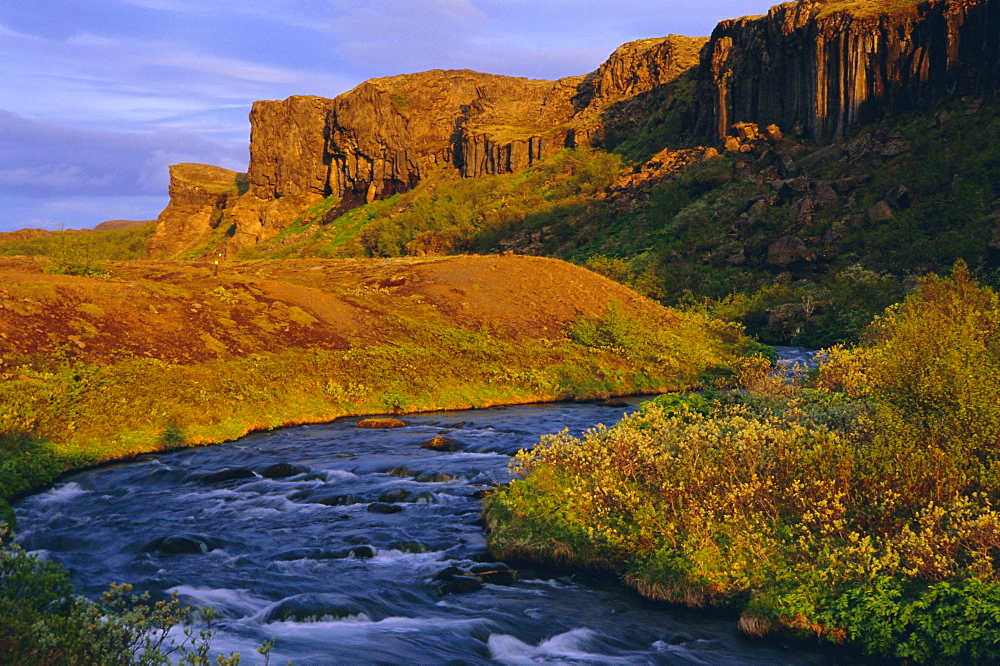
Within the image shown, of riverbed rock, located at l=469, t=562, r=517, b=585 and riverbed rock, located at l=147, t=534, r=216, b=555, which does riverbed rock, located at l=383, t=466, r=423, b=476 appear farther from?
riverbed rock, located at l=469, t=562, r=517, b=585

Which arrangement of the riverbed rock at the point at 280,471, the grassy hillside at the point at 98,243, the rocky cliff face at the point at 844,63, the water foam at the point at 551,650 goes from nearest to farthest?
the water foam at the point at 551,650
the riverbed rock at the point at 280,471
the rocky cliff face at the point at 844,63
the grassy hillside at the point at 98,243

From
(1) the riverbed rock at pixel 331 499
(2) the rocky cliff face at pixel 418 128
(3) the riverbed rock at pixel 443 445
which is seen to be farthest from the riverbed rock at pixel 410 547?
(2) the rocky cliff face at pixel 418 128

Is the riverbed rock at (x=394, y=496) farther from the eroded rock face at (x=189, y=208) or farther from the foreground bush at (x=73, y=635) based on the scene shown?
the eroded rock face at (x=189, y=208)

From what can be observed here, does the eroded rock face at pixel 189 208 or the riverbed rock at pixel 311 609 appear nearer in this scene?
the riverbed rock at pixel 311 609

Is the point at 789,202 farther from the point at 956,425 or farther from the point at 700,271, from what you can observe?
the point at 956,425

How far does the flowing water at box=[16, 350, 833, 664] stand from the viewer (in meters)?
11.6

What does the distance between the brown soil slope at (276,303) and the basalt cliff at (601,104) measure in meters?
49.6

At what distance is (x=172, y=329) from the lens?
33500 mm

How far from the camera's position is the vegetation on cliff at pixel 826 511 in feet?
36.1

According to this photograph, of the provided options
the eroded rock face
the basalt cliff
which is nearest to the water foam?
the basalt cliff

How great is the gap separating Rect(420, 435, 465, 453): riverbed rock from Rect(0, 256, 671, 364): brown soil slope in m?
12.0

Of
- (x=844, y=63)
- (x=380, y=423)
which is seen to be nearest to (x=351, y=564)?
(x=380, y=423)

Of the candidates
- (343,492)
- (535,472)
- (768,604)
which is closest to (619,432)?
(535,472)

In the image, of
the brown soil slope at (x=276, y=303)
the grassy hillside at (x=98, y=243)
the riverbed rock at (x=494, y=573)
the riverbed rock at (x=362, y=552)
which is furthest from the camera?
the grassy hillside at (x=98, y=243)
